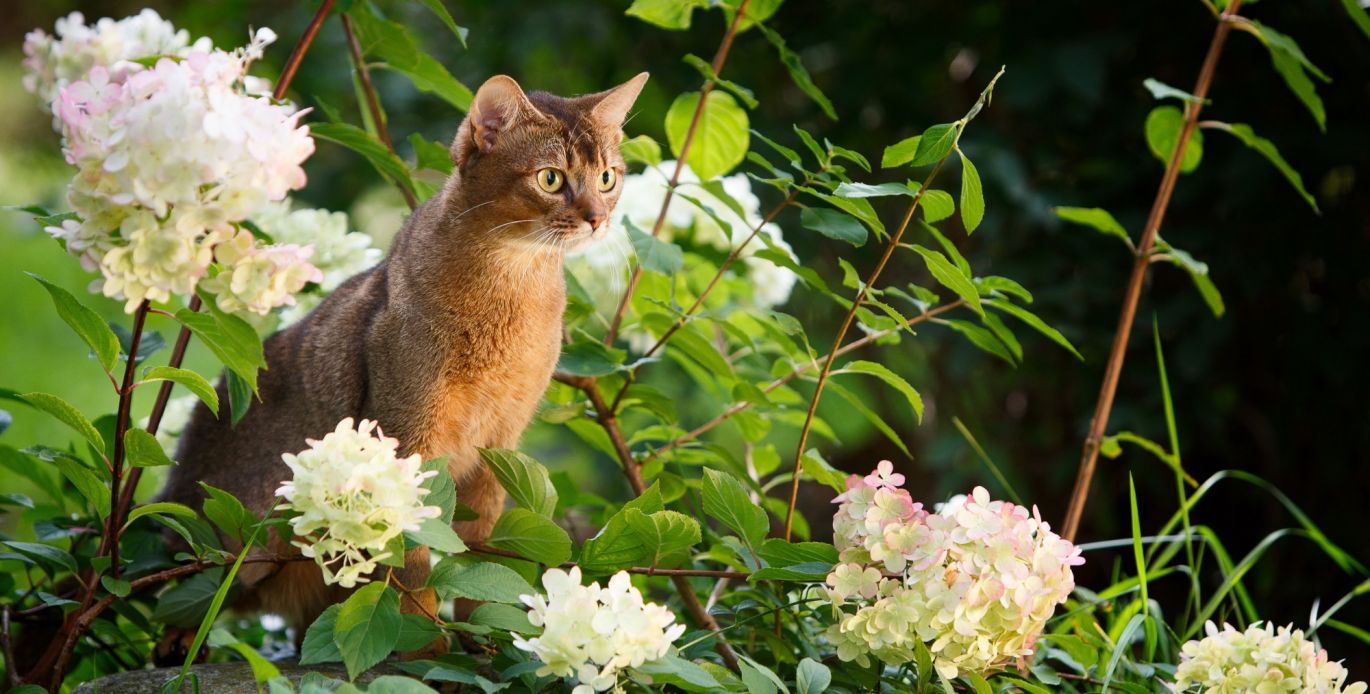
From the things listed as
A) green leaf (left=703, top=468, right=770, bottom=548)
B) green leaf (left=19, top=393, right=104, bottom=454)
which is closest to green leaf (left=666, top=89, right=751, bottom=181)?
green leaf (left=703, top=468, right=770, bottom=548)

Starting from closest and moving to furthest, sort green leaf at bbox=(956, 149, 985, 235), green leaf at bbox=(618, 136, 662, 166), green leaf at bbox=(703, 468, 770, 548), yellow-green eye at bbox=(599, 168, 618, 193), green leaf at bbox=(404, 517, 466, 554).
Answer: green leaf at bbox=(404, 517, 466, 554), green leaf at bbox=(956, 149, 985, 235), green leaf at bbox=(703, 468, 770, 548), yellow-green eye at bbox=(599, 168, 618, 193), green leaf at bbox=(618, 136, 662, 166)

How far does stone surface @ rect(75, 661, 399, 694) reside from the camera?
5.48ft

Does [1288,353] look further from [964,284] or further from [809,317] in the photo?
[964,284]

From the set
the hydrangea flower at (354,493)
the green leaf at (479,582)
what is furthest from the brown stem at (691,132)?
the hydrangea flower at (354,493)

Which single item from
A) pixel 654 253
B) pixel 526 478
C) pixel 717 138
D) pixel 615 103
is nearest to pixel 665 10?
pixel 615 103

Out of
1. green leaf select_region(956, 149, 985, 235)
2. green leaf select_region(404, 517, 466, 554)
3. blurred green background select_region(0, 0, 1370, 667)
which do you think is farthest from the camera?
blurred green background select_region(0, 0, 1370, 667)

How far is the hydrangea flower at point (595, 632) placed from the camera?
51.3 inches

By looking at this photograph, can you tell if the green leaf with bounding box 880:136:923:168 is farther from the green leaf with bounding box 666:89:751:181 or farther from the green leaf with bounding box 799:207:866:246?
the green leaf with bounding box 666:89:751:181

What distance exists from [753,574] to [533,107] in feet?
2.87

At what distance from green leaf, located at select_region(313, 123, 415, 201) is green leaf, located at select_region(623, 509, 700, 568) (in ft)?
2.48

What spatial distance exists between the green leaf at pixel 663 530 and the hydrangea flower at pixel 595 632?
9.3 inches

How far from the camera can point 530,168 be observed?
6.57ft

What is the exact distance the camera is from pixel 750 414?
2.20 metres

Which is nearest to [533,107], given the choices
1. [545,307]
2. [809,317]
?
[545,307]
